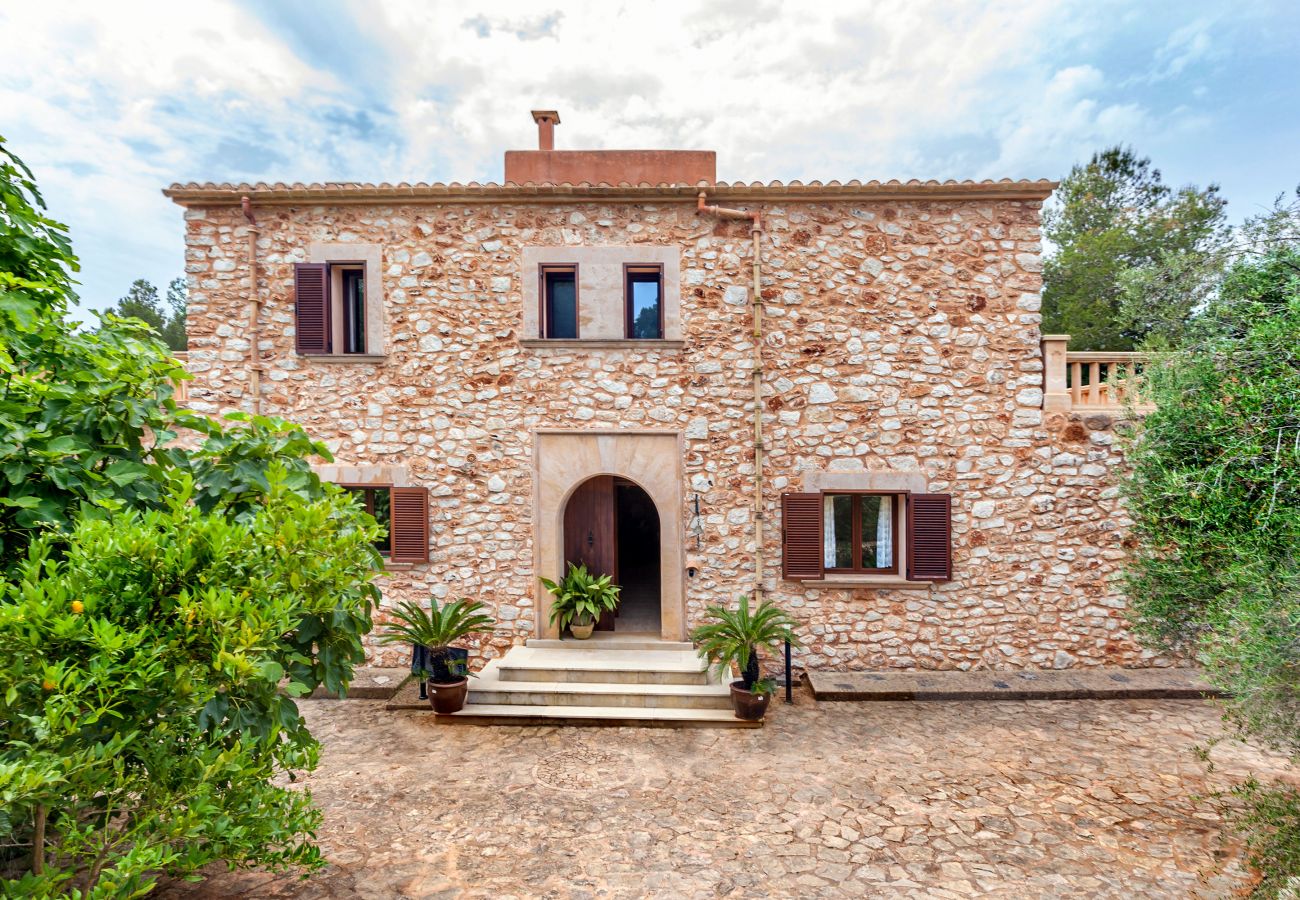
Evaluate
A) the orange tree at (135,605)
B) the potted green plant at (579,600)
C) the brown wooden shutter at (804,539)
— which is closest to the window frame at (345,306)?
the orange tree at (135,605)

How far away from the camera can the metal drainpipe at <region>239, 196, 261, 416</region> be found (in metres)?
7.28

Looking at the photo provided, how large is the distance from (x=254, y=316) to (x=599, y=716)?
7.07 m

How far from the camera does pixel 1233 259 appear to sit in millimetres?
3736

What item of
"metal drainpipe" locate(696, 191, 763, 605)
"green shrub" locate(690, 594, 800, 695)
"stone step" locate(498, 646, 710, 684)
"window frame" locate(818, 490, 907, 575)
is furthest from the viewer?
"window frame" locate(818, 490, 907, 575)

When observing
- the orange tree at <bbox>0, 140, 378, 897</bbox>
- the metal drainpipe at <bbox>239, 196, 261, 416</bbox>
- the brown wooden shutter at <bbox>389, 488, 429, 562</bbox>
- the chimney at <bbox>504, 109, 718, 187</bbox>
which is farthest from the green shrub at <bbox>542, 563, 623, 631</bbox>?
the chimney at <bbox>504, 109, 718, 187</bbox>

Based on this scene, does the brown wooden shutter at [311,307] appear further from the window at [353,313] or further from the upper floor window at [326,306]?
the window at [353,313]

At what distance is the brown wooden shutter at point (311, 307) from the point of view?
7.28m

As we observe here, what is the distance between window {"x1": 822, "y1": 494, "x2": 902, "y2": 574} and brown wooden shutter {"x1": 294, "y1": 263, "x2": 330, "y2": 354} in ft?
24.4

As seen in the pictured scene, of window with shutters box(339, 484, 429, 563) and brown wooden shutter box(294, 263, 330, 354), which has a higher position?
brown wooden shutter box(294, 263, 330, 354)

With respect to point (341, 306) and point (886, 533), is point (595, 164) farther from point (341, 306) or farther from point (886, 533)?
point (886, 533)

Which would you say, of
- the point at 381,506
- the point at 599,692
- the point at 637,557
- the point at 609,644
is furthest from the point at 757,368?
the point at 637,557

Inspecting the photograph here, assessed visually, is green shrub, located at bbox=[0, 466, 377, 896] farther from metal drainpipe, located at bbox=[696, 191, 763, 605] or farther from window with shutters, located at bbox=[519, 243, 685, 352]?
metal drainpipe, located at bbox=[696, 191, 763, 605]

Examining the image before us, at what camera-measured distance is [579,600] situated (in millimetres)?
7289

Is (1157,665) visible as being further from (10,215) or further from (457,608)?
(10,215)
